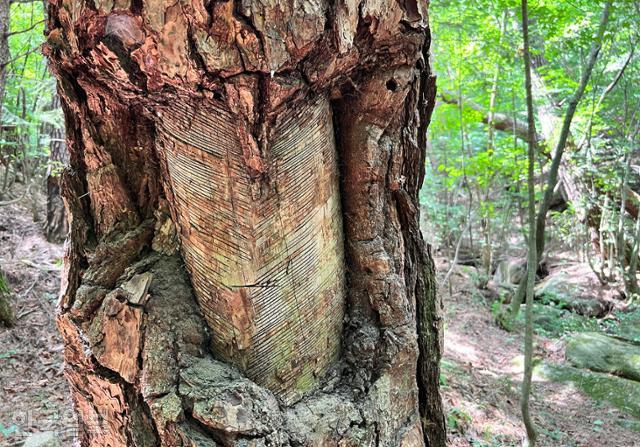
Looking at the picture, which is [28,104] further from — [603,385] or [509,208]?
[509,208]

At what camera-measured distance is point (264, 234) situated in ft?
5.96

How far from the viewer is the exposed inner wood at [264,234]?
1739 mm

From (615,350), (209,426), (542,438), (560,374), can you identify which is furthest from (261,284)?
→ (615,350)

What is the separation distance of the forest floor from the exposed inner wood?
2720 millimetres

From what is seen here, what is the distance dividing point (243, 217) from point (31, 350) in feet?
14.5

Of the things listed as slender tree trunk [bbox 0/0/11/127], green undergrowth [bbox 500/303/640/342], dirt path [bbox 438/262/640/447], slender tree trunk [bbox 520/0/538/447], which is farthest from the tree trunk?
green undergrowth [bbox 500/303/640/342]

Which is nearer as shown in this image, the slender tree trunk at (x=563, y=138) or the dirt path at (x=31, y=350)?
the dirt path at (x=31, y=350)

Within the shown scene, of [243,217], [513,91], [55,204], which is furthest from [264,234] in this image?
[513,91]

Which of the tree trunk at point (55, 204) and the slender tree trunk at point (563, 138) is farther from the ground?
the slender tree trunk at point (563, 138)

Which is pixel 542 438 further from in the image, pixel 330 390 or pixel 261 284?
pixel 261 284

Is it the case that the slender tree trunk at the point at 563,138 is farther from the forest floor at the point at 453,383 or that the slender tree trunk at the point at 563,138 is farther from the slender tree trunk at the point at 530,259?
the forest floor at the point at 453,383

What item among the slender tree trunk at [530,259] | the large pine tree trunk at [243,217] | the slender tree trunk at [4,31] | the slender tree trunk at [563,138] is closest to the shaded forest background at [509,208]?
the slender tree trunk at [4,31]

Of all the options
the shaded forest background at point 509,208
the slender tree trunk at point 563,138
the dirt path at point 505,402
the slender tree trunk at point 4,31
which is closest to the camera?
the slender tree trunk at point 563,138

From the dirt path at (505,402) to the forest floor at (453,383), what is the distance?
0.01 m
